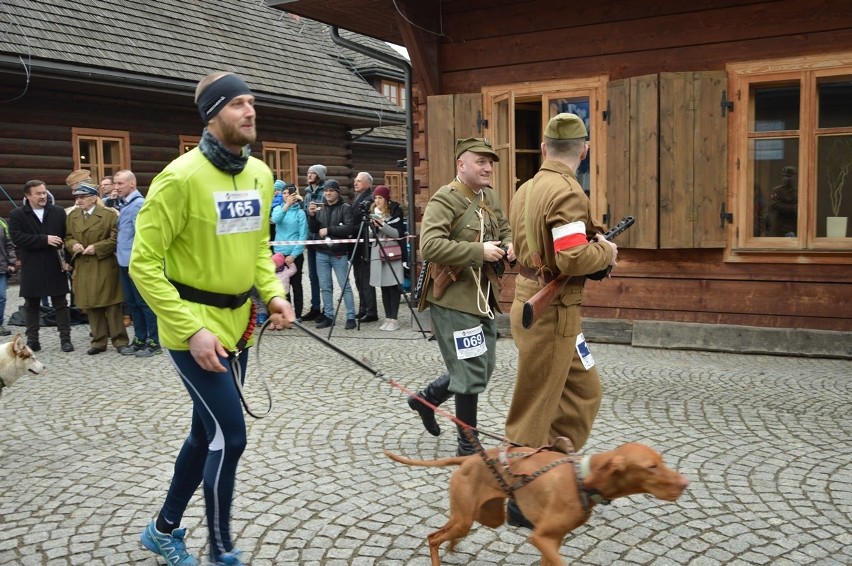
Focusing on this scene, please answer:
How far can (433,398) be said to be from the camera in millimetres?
5215

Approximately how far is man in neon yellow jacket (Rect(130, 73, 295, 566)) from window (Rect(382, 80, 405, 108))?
26.8m

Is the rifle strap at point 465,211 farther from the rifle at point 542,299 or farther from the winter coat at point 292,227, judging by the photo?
the winter coat at point 292,227

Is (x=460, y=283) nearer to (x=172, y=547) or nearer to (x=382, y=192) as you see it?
(x=172, y=547)

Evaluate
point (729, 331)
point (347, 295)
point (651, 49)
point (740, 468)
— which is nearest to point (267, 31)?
point (347, 295)

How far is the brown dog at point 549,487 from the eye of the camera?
2.82 meters

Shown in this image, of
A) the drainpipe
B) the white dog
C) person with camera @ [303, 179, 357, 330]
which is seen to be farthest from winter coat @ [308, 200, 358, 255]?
the white dog

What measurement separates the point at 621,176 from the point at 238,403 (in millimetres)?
6498

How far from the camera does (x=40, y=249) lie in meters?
9.50

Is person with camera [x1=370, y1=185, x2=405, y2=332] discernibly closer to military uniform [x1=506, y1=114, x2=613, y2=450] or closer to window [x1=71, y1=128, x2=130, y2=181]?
military uniform [x1=506, y1=114, x2=613, y2=450]

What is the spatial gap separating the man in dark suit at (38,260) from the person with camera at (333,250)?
307 centimetres

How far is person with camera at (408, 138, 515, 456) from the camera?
468cm

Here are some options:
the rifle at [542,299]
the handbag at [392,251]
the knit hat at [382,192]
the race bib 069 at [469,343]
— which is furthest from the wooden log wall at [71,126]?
the rifle at [542,299]

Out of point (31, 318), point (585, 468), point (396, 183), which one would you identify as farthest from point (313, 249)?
point (396, 183)

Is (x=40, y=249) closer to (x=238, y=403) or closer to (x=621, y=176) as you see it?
(x=621, y=176)
